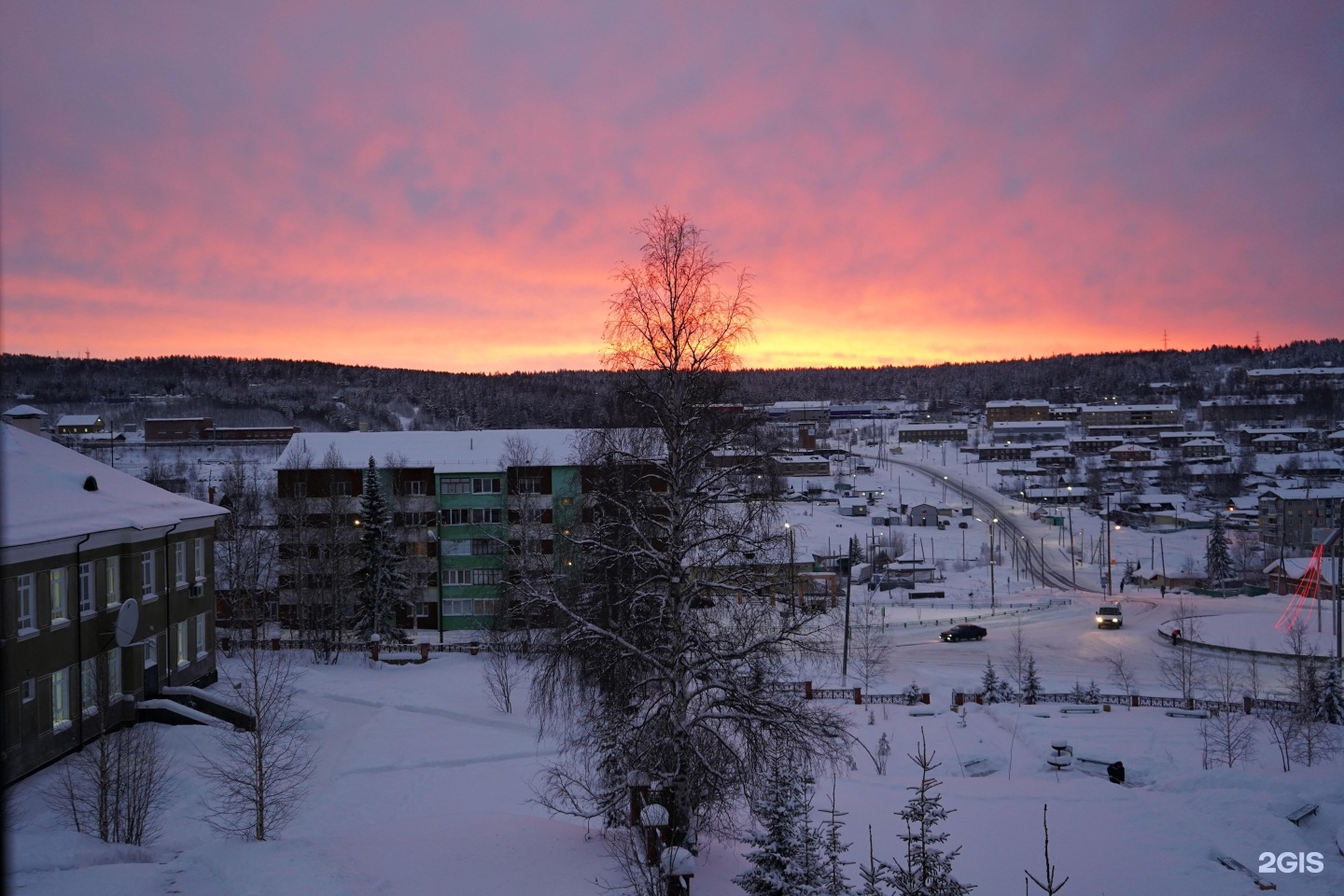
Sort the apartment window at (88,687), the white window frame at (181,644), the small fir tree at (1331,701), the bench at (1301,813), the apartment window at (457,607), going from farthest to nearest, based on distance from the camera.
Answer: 1. the apartment window at (457,607)
2. the small fir tree at (1331,701)
3. the white window frame at (181,644)
4. the apartment window at (88,687)
5. the bench at (1301,813)

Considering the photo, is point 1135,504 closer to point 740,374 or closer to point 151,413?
point 740,374

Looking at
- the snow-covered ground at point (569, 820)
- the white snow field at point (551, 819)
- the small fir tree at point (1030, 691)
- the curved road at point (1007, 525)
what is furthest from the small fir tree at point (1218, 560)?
the white snow field at point (551, 819)

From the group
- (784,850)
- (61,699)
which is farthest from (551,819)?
(61,699)

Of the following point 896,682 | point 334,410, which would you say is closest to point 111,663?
point 896,682

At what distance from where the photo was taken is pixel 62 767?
1695cm

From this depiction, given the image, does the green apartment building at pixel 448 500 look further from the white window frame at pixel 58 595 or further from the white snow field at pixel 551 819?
the white window frame at pixel 58 595

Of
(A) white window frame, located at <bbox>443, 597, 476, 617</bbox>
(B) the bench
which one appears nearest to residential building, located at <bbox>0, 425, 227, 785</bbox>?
(A) white window frame, located at <bbox>443, 597, 476, 617</bbox>

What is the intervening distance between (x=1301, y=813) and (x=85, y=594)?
26.4 meters

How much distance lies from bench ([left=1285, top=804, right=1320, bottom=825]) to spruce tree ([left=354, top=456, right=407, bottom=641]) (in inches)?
1229

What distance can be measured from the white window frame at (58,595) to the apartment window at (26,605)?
1.87ft

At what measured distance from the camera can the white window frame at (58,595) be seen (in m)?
18.2

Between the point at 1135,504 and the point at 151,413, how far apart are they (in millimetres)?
122744

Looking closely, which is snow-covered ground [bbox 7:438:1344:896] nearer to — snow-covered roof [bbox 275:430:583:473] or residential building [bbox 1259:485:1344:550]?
snow-covered roof [bbox 275:430:583:473]

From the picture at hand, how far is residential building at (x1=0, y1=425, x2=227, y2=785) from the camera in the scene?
1681cm
